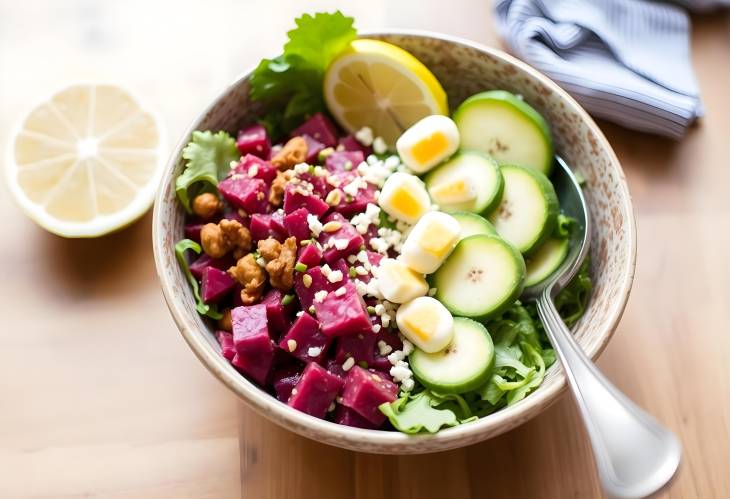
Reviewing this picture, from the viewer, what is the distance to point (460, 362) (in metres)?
1.64

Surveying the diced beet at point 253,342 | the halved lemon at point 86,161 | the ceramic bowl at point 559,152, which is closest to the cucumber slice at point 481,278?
the ceramic bowl at point 559,152

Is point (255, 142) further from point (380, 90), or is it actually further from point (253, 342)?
point (253, 342)

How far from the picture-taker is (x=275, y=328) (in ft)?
5.69

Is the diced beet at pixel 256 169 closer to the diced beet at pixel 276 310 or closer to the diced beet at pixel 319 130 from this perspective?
the diced beet at pixel 319 130

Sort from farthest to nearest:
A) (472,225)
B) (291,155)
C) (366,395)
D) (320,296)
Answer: (291,155) → (472,225) → (320,296) → (366,395)

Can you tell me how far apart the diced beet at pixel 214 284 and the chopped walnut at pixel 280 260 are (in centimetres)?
10

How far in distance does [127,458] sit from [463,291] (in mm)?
A: 886

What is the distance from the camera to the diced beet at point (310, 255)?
171 cm

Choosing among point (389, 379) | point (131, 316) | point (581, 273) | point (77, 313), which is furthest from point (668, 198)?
point (77, 313)

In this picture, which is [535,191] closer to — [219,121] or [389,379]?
[389,379]

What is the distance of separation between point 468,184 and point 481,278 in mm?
234

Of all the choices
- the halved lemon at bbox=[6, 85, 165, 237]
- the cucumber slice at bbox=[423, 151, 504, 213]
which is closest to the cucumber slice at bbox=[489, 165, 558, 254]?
the cucumber slice at bbox=[423, 151, 504, 213]

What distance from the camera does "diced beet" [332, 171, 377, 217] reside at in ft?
6.04

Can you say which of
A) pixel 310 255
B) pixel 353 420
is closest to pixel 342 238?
pixel 310 255
